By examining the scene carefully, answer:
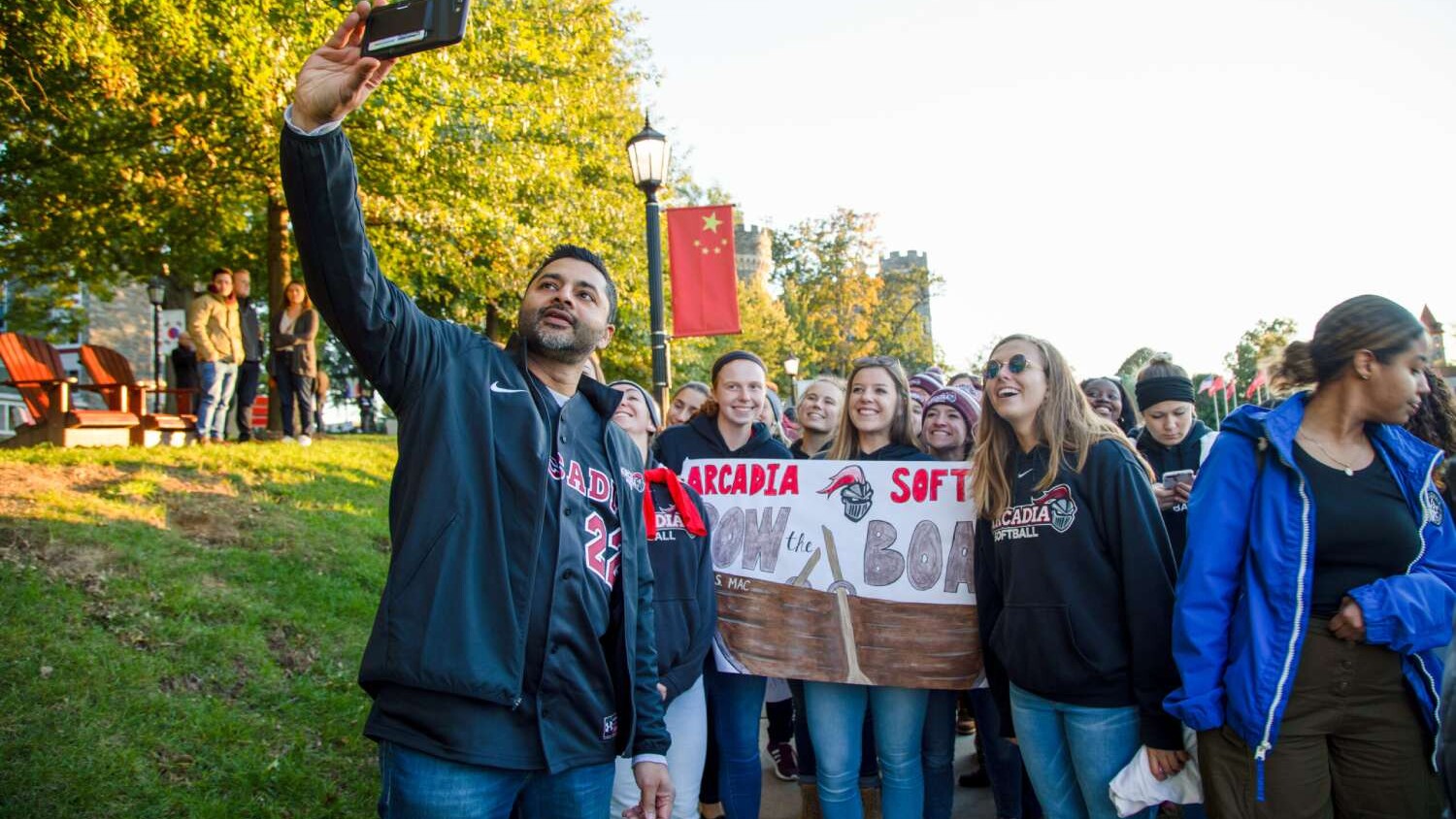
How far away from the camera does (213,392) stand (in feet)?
36.3

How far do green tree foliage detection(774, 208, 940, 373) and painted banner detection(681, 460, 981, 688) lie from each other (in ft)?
97.6

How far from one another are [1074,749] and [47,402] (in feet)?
36.2

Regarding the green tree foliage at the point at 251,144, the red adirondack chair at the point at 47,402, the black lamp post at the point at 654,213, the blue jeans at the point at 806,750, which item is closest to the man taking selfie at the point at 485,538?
the blue jeans at the point at 806,750

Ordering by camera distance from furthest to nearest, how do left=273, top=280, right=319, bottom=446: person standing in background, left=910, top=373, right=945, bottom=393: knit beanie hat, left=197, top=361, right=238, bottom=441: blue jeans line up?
left=273, top=280, right=319, bottom=446: person standing in background, left=197, top=361, right=238, bottom=441: blue jeans, left=910, top=373, right=945, bottom=393: knit beanie hat

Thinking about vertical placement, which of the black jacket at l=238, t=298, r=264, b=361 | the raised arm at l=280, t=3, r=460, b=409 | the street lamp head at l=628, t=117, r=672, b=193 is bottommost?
the raised arm at l=280, t=3, r=460, b=409

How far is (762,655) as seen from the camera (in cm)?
414

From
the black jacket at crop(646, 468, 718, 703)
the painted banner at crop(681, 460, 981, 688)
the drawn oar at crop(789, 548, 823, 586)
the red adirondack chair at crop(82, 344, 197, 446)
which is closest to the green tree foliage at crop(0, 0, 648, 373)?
the red adirondack chair at crop(82, 344, 197, 446)

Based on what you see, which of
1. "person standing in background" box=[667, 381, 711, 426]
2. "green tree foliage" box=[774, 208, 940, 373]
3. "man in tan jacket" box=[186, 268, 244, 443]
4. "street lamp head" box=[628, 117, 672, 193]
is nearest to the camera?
"person standing in background" box=[667, 381, 711, 426]

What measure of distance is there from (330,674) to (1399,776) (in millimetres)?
5313

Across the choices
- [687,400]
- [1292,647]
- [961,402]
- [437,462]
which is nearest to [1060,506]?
[1292,647]

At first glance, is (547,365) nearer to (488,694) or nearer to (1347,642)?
(488,694)

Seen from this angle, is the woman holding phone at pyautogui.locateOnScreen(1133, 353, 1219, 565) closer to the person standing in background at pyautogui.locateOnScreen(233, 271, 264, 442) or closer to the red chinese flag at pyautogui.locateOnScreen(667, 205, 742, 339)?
→ the red chinese flag at pyautogui.locateOnScreen(667, 205, 742, 339)

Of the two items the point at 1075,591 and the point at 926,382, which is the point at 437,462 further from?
the point at 926,382

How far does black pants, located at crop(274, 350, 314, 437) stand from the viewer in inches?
464
